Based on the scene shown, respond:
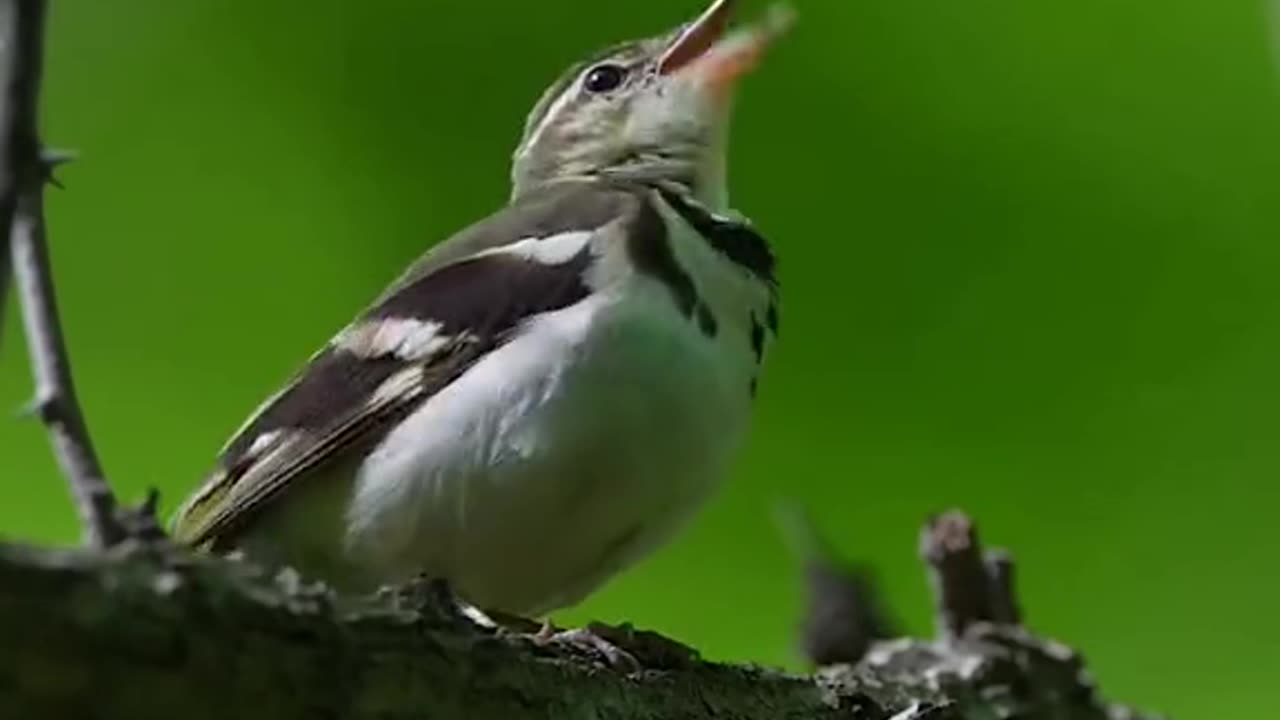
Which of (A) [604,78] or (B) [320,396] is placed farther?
(A) [604,78]

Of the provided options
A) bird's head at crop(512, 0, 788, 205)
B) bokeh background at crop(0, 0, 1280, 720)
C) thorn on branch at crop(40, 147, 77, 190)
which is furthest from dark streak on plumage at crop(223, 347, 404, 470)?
thorn on branch at crop(40, 147, 77, 190)

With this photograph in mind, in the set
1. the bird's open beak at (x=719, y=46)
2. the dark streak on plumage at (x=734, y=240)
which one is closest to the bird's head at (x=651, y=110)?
the bird's open beak at (x=719, y=46)

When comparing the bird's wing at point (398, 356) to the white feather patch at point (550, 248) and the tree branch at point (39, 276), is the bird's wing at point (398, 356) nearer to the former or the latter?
the white feather patch at point (550, 248)

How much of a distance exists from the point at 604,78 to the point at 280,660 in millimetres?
1694

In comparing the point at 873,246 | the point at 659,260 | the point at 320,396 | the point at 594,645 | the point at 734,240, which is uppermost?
the point at 873,246

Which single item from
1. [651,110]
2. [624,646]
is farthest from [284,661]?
[651,110]

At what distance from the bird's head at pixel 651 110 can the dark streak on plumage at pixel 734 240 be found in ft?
0.64

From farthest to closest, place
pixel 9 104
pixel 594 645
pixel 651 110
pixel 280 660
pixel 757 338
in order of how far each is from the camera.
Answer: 1. pixel 651 110
2. pixel 757 338
3. pixel 594 645
4. pixel 280 660
5. pixel 9 104

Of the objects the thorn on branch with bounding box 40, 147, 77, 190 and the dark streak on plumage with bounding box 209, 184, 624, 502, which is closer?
the thorn on branch with bounding box 40, 147, 77, 190

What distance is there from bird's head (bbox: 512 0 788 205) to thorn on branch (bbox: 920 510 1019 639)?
1.47 ft

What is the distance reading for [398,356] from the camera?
2.61m

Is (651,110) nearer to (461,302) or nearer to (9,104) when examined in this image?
(461,302)

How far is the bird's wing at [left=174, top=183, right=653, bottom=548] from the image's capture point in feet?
8.39

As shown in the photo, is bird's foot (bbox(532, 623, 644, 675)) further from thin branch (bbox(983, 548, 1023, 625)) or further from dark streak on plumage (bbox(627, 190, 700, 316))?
thin branch (bbox(983, 548, 1023, 625))
